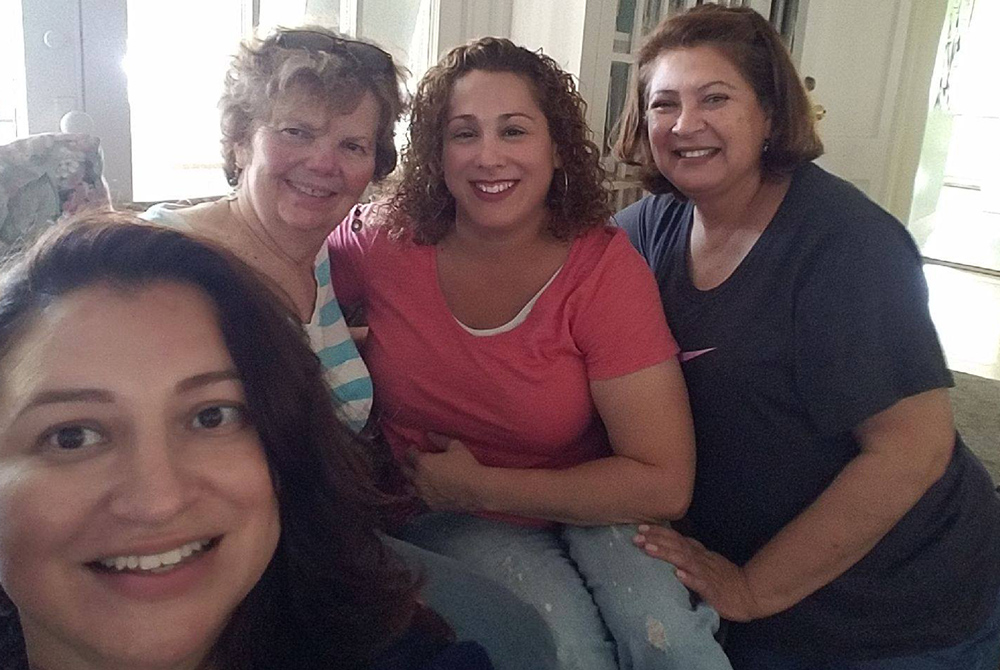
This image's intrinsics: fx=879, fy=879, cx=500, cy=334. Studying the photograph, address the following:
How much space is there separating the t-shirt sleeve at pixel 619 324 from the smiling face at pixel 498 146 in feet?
0.56

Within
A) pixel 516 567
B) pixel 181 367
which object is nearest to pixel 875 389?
pixel 516 567

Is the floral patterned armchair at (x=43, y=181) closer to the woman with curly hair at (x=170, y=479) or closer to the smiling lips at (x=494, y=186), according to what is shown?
the smiling lips at (x=494, y=186)

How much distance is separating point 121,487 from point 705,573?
92 cm

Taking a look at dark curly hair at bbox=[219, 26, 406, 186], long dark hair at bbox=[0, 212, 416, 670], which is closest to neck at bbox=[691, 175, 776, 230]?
dark curly hair at bbox=[219, 26, 406, 186]

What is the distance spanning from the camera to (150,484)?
2.01 ft

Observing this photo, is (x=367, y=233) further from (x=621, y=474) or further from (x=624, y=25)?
(x=624, y=25)

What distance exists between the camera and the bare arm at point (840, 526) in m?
1.25

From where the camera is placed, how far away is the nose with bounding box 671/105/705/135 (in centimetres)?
144

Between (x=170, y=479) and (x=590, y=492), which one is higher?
(x=170, y=479)

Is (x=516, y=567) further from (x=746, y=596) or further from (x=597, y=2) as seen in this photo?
(x=597, y=2)

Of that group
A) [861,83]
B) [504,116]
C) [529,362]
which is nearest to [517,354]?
[529,362]

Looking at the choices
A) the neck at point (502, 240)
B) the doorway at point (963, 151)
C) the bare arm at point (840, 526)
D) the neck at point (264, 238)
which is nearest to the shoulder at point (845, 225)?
the bare arm at point (840, 526)

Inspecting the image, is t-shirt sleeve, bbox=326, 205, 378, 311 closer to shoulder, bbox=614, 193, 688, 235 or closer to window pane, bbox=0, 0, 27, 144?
shoulder, bbox=614, 193, 688, 235

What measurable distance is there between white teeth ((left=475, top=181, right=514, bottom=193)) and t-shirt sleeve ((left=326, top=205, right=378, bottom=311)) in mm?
218
